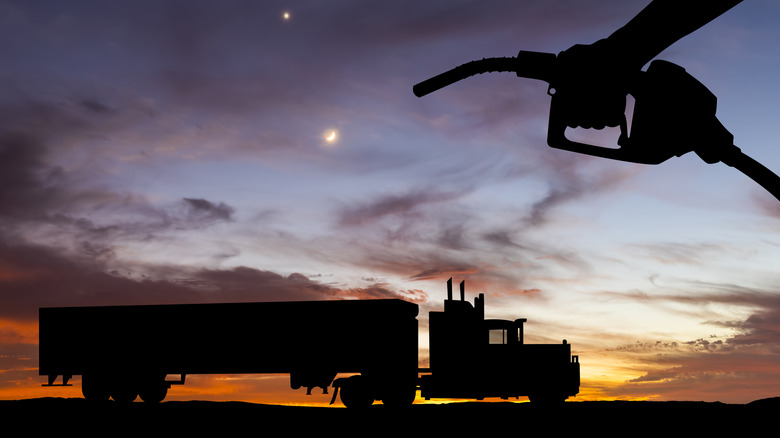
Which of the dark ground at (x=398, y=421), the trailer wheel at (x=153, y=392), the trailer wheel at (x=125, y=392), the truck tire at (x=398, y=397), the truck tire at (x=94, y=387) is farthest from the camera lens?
the truck tire at (x=94, y=387)

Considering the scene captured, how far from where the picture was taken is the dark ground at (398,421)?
8.65m

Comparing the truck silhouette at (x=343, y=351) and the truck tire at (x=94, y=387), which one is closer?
the truck silhouette at (x=343, y=351)

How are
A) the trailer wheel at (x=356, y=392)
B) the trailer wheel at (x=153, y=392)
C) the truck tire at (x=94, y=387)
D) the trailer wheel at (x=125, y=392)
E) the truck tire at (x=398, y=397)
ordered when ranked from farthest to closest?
1. the truck tire at (x=94, y=387)
2. the trailer wheel at (x=125, y=392)
3. the trailer wheel at (x=153, y=392)
4. the truck tire at (x=398, y=397)
5. the trailer wheel at (x=356, y=392)

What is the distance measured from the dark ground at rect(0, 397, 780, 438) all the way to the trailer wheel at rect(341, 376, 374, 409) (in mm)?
4031

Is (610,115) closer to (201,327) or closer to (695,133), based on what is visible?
(695,133)

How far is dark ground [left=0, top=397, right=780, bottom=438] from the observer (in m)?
8.65

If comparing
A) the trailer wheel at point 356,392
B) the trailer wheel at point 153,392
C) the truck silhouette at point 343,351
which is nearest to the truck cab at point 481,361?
the truck silhouette at point 343,351

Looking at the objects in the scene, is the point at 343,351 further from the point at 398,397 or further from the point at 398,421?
the point at 398,421

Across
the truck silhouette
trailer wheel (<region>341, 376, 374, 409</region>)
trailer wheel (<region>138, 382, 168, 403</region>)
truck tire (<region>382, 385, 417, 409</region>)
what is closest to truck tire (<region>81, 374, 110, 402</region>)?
the truck silhouette

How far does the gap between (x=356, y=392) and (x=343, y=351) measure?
110 centimetres

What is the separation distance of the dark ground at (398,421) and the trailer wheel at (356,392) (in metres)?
4.03

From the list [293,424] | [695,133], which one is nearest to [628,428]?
[293,424]

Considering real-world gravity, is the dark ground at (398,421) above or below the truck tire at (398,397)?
above

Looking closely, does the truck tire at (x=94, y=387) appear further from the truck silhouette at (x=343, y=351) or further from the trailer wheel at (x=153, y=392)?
the trailer wheel at (x=153, y=392)
